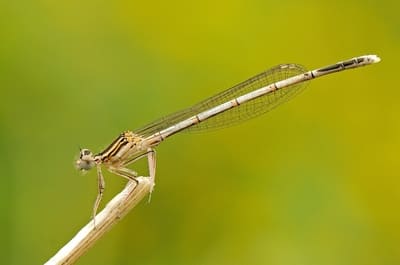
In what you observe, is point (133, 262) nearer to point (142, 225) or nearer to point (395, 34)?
point (142, 225)

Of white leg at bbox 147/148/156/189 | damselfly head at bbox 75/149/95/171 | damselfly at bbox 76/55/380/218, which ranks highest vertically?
damselfly at bbox 76/55/380/218

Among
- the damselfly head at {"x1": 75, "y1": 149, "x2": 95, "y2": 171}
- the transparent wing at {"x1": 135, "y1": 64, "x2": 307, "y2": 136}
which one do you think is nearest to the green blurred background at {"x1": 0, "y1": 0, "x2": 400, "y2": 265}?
the transparent wing at {"x1": 135, "y1": 64, "x2": 307, "y2": 136}

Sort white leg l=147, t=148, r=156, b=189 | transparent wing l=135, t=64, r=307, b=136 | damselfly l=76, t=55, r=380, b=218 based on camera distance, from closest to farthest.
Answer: white leg l=147, t=148, r=156, b=189, damselfly l=76, t=55, r=380, b=218, transparent wing l=135, t=64, r=307, b=136

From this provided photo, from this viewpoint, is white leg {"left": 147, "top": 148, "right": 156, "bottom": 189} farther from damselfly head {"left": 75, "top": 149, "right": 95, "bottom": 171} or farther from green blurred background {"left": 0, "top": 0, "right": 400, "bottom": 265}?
green blurred background {"left": 0, "top": 0, "right": 400, "bottom": 265}

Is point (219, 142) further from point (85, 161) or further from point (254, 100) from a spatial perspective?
point (85, 161)

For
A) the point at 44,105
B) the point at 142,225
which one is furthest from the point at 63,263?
the point at 44,105

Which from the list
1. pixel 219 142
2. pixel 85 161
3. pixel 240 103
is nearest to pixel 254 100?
pixel 240 103
